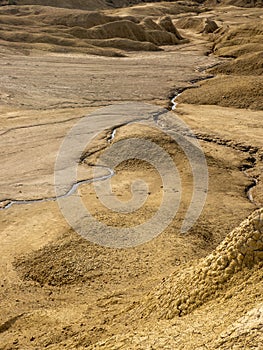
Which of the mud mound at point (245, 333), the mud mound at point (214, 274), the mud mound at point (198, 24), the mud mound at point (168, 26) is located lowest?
the mud mound at point (198, 24)

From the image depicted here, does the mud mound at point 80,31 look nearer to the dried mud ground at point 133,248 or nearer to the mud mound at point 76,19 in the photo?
the mud mound at point 76,19

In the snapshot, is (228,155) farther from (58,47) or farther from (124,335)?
(58,47)

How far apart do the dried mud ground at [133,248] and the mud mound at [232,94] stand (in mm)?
48

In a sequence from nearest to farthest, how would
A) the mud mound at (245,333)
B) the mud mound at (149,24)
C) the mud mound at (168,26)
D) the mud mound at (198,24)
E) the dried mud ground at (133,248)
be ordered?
the mud mound at (245,333) → the dried mud ground at (133,248) → the mud mound at (149,24) → the mud mound at (168,26) → the mud mound at (198,24)

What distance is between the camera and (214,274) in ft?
14.0

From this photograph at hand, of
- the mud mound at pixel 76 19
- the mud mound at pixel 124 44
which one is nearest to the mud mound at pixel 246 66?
the mud mound at pixel 124 44

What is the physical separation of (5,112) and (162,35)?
20185mm

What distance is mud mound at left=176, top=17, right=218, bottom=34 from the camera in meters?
36.1

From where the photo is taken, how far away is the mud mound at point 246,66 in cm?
1927

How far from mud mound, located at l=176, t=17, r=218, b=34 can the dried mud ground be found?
19.8m

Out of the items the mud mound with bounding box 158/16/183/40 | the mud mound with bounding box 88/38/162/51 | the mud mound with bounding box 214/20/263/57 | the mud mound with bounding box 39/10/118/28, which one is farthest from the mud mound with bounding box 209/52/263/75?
the mud mound with bounding box 158/16/183/40

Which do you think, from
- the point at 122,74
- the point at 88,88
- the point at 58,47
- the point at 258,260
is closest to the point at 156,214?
the point at 258,260

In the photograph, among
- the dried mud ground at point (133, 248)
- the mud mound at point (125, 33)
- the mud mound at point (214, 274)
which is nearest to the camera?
the dried mud ground at point (133, 248)

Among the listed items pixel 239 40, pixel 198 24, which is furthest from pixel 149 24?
pixel 239 40
